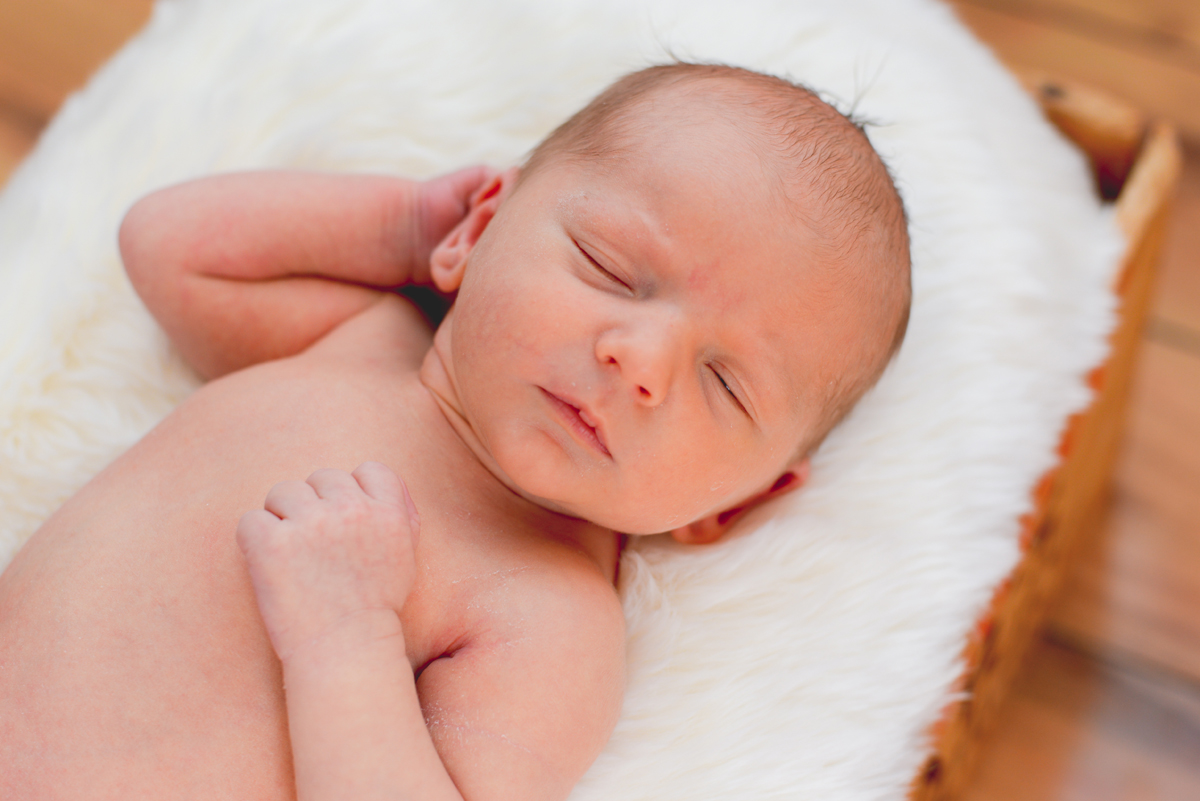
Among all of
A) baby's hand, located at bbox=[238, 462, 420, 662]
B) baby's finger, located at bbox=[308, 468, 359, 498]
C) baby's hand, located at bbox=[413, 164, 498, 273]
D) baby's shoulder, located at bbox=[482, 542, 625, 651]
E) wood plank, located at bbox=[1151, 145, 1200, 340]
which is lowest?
wood plank, located at bbox=[1151, 145, 1200, 340]

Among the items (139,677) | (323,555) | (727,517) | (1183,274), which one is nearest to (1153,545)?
(1183,274)

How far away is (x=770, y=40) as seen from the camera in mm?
1255

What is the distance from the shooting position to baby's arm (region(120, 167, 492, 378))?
3.64 ft

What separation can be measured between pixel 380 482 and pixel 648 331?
0.27m

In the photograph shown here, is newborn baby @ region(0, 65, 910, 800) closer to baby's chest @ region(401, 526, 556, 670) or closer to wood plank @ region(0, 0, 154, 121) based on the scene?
baby's chest @ region(401, 526, 556, 670)

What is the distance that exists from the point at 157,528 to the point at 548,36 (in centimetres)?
78

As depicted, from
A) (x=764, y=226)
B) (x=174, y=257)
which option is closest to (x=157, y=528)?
(x=174, y=257)

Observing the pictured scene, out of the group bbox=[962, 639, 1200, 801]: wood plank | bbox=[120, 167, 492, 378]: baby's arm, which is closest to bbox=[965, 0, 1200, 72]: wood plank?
bbox=[962, 639, 1200, 801]: wood plank

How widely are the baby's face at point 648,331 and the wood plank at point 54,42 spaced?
1416mm

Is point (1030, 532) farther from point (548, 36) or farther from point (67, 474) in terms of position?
point (67, 474)

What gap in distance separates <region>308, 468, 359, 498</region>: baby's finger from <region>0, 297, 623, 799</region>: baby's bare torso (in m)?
0.06

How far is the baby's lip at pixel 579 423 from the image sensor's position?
33.7 inches

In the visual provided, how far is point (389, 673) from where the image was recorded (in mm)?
810

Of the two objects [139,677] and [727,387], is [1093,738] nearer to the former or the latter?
[727,387]
